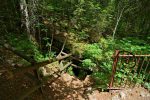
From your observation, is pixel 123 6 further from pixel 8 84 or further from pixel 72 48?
pixel 8 84

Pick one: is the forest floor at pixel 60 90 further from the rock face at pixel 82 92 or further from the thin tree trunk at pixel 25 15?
the thin tree trunk at pixel 25 15

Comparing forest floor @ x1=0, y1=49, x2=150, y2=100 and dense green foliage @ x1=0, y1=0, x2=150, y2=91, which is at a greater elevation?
dense green foliage @ x1=0, y1=0, x2=150, y2=91

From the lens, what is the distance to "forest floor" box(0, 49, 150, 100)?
4.89 m

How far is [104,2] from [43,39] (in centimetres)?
479

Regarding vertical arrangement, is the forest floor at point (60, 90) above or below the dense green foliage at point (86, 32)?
below

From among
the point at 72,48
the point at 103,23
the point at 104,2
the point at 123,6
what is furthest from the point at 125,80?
the point at 104,2

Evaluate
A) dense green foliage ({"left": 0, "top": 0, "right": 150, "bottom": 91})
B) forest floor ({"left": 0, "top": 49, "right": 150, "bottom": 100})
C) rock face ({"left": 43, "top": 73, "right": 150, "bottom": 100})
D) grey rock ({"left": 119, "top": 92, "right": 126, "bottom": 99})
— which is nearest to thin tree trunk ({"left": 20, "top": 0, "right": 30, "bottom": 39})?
dense green foliage ({"left": 0, "top": 0, "right": 150, "bottom": 91})

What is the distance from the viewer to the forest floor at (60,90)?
16.1 ft

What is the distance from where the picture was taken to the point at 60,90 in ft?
18.7

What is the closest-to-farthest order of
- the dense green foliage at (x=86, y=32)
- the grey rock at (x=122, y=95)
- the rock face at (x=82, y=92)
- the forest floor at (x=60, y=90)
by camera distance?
the forest floor at (x=60, y=90) → the rock face at (x=82, y=92) → the grey rock at (x=122, y=95) → the dense green foliage at (x=86, y=32)

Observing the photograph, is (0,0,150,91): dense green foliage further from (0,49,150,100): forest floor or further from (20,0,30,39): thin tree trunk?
(0,49,150,100): forest floor

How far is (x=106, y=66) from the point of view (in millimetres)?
6875

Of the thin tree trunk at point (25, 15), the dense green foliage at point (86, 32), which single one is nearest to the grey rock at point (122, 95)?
the dense green foliage at point (86, 32)

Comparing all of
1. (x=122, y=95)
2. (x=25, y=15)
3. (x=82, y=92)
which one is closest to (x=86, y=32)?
(x=25, y=15)
